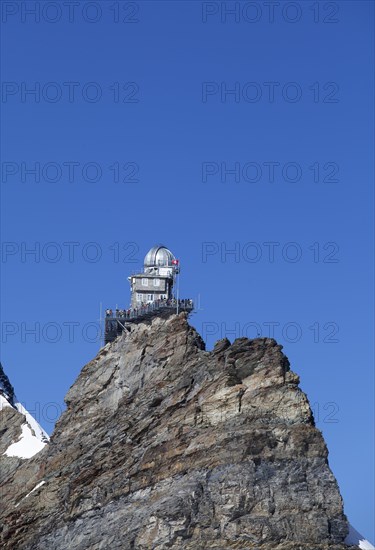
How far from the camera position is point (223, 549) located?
199750 millimetres

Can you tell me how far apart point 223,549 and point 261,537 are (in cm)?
317

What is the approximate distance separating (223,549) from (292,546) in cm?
549

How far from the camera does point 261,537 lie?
200 meters

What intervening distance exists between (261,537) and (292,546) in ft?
8.41

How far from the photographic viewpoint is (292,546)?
200m
